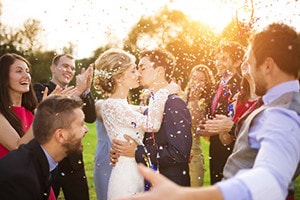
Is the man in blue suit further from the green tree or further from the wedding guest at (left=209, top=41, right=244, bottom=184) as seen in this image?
the green tree

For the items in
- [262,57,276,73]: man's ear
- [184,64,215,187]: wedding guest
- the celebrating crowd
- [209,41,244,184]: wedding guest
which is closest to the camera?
the celebrating crowd

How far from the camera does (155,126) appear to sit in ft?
15.0

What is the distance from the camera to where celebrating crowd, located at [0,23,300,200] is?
165 cm

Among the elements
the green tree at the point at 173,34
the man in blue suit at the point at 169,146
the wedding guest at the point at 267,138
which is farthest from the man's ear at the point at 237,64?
the green tree at the point at 173,34

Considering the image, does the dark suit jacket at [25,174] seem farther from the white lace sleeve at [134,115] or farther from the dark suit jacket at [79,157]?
the dark suit jacket at [79,157]

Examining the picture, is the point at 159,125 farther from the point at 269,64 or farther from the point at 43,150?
the point at 269,64

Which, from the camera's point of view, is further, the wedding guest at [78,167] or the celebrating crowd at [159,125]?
the wedding guest at [78,167]

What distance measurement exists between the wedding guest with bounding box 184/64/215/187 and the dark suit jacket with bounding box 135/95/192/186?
6.21 feet

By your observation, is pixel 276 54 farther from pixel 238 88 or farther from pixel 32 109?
pixel 32 109

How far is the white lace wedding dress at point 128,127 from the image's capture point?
4.64m

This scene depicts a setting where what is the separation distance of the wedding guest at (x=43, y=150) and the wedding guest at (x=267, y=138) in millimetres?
1493

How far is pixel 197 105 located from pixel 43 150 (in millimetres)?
4053

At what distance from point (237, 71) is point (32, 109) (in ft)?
8.09

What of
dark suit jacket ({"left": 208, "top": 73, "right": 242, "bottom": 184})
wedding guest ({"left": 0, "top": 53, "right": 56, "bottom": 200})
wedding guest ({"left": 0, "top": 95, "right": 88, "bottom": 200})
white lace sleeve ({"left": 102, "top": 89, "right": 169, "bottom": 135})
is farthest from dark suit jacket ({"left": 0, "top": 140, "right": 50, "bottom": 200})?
dark suit jacket ({"left": 208, "top": 73, "right": 242, "bottom": 184})
